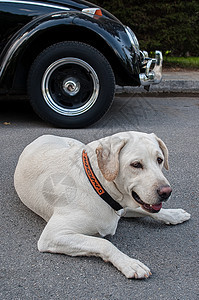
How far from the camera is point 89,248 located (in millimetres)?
2641

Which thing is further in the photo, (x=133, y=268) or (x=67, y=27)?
(x=67, y=27)

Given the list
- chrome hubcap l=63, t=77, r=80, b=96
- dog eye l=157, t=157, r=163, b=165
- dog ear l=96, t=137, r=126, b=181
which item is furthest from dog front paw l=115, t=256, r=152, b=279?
chrome hubcap l=63, t=77, r=80, b=96

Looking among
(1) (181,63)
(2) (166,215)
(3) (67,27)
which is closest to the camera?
(2) (166,215)

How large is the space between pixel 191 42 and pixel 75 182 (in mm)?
8709

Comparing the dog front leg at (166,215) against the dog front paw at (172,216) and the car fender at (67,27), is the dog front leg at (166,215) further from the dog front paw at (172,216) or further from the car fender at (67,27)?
the car fender at (67,27)

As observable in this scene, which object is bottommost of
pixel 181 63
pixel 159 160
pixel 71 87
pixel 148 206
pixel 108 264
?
pixel 181 63

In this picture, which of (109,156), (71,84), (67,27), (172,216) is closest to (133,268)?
(109,156)

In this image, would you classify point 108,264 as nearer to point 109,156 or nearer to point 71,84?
point 109,156

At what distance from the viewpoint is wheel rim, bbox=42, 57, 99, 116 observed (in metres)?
5.54

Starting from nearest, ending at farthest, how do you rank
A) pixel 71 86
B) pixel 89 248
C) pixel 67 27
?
pixel 89 248
pixel 67 27
pixel 71 86

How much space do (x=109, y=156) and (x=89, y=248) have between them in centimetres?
57

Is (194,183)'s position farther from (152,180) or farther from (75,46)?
(75,46)

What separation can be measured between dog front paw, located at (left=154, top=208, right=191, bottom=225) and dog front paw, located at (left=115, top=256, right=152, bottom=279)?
0.67 meters

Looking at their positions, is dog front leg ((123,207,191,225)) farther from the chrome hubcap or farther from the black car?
the chrome hubcap
